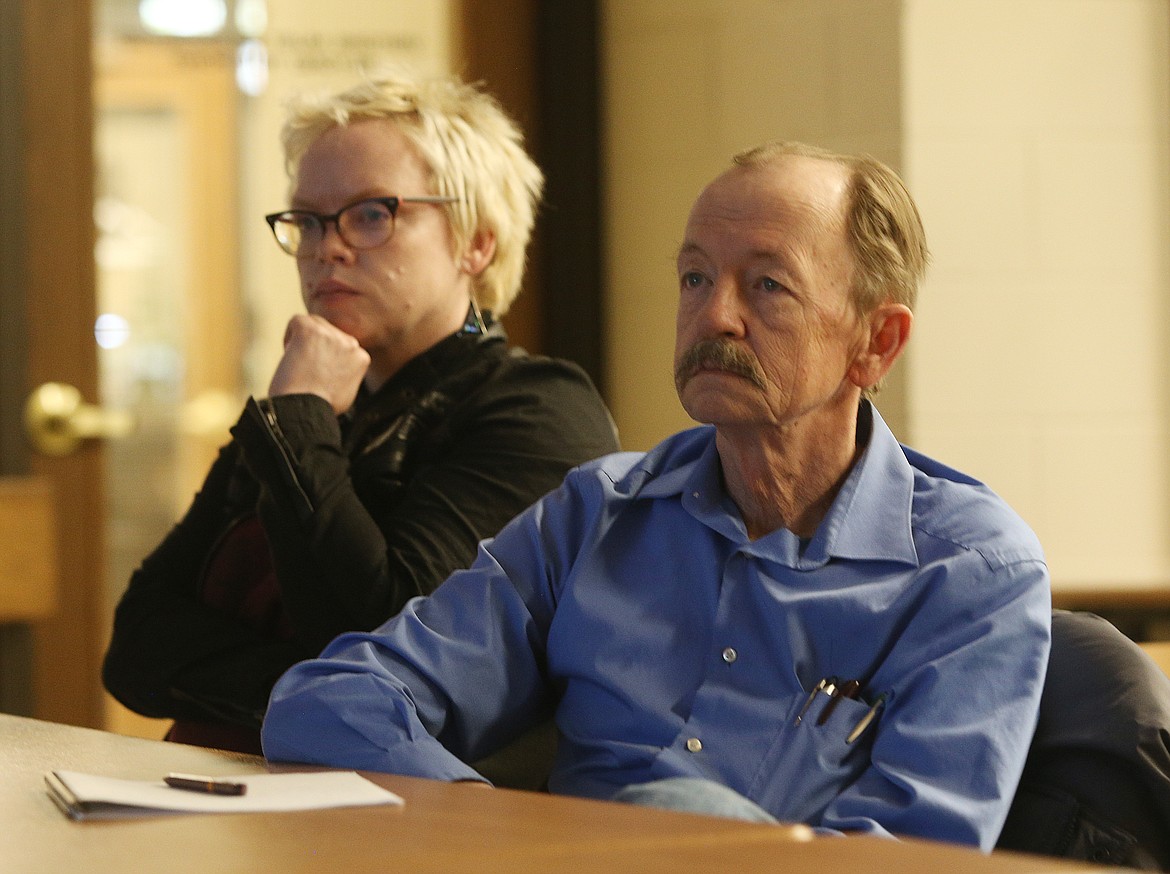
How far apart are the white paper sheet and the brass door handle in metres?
1.85

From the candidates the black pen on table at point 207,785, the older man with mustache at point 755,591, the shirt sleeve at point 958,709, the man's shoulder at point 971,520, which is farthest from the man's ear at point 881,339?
the black pen on table at point 207,785

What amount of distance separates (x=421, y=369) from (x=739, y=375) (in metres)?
0.70

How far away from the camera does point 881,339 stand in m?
1.38

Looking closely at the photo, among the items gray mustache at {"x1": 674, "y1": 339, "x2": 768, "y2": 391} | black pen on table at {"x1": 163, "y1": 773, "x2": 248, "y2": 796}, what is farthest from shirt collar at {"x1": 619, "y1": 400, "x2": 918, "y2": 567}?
black pen on table at {"x1": 163, "y1": 773, "x2": 248, "y2": 796}

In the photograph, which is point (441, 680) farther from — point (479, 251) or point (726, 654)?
point (479, 251)

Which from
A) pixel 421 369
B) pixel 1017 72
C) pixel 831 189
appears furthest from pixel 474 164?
pixel 1017 72

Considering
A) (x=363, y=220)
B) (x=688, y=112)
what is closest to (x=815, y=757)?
(x=363, y=220)

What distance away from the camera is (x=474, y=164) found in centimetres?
199

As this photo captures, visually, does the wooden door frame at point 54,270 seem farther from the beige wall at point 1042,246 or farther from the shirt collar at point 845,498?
the shirt collar at point 845,498

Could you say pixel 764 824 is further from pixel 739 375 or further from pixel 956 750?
pixel 739 375

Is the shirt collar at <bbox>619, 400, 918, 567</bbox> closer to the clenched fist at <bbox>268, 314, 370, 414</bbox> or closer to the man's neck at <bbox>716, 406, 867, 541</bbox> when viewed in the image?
the man's neck at <bbox>716, 406, 867, 541</bbox>

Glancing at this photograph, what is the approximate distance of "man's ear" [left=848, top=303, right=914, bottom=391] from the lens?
1.37 metres

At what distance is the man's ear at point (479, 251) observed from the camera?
79.2 inches

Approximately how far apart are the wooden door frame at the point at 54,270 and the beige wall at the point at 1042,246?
4.76 feet
